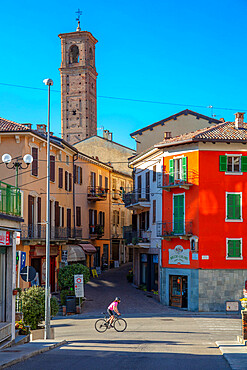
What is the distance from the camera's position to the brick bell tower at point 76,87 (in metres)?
89.3

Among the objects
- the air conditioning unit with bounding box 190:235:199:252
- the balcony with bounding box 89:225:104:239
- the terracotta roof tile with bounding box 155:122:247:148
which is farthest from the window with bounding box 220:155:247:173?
the balcony with bounding box 89:225:104:239

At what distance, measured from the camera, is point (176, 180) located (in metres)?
37.6

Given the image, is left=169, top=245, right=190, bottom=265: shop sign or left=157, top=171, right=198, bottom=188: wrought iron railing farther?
left=157, top=171, right=198, bottom=188: wrought iron railing

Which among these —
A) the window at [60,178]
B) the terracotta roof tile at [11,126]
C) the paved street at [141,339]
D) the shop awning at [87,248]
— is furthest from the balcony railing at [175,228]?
the terracotta roof tile at [11,126]

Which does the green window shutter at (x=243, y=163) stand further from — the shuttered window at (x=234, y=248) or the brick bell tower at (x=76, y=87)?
the brick bell tower at (x=76, y=87)

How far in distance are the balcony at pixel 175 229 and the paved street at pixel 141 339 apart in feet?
16.3

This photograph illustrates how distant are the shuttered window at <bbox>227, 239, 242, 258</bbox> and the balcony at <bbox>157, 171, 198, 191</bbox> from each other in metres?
4.76

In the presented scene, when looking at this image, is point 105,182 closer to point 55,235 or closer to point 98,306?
point 55,235

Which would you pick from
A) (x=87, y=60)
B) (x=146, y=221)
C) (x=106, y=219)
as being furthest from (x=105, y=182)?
(x=87, y=60)

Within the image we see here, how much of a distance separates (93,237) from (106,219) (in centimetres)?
637

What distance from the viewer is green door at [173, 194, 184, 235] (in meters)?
37.4

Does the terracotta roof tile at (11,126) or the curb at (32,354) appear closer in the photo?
the curb at (32,354)

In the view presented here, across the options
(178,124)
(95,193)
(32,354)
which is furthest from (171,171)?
(32,354)

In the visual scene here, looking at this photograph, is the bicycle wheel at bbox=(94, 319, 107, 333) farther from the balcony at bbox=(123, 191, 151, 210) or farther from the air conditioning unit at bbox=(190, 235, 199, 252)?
the balcony at bbox=(123, 191, 151, 210)
